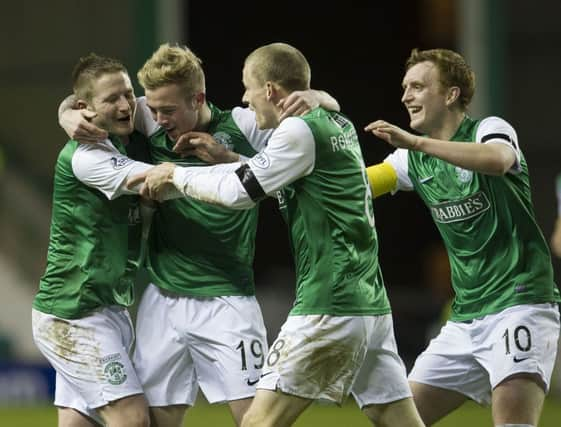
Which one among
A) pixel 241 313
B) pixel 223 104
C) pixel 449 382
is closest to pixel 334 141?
pixel 241 313

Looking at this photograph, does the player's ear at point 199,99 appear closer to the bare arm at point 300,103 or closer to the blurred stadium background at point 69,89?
the bare arm at point 300,103

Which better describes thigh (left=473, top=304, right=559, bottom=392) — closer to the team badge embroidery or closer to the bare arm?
the bare arm

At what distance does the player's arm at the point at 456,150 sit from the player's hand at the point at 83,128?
3.67 feet

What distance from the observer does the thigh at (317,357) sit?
4602 mm

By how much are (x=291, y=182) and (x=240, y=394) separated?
1.03 m

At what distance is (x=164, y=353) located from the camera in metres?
5.27

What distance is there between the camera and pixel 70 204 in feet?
17.1

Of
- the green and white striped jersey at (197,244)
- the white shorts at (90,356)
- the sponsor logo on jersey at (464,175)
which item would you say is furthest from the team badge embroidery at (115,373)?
the sponsor logo on jersey at (464,175)

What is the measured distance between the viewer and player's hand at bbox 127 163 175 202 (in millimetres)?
4895

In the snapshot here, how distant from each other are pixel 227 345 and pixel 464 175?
4.11ft

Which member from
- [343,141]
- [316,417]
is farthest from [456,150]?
[316,417]

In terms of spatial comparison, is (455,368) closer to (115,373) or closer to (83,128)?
(115,373)

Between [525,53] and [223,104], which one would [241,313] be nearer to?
[525,53]

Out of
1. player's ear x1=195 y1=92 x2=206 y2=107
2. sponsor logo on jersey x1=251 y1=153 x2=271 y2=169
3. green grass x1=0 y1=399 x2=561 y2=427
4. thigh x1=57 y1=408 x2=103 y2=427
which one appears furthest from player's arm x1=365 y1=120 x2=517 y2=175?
→ green grass x1=0 y1=399 x2=561 y2=427
